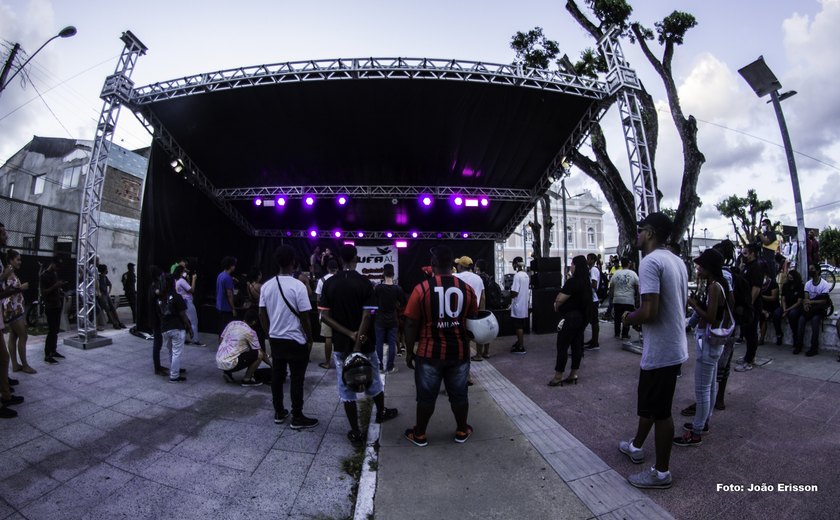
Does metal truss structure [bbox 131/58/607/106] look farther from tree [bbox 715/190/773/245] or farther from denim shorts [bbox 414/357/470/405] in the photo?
tree [bbox 715/190/773/245]

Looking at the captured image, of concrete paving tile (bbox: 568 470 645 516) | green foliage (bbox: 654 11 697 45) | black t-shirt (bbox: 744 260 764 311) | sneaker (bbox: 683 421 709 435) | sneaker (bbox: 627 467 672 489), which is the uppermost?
green foliage (bbox: 654 11 697 45)

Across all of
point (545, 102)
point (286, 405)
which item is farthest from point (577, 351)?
point (545, 102)

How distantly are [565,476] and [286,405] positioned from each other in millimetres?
3338

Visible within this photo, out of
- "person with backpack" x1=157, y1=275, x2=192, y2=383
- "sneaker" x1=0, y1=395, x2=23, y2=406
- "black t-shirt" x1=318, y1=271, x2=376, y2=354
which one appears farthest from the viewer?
"person with backpack" x1=157, y1=275, x2=192, y2=383

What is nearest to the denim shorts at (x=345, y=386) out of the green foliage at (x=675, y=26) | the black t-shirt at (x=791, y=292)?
the black t-shirt at (x=791, y=292)

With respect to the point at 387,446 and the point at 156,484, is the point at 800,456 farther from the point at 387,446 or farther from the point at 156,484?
the point at 156,484

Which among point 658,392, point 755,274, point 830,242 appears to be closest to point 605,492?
point 658,392

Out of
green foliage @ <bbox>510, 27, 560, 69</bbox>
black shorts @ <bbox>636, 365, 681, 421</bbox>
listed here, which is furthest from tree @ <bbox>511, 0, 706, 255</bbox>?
black shorts @ <bbox>636, 365, 681, 421</bbox>

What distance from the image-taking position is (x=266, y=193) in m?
11.9

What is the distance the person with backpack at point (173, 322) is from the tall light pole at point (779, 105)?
1161cm

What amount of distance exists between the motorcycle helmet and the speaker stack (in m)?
6.63

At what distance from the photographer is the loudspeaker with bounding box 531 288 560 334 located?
9125mm

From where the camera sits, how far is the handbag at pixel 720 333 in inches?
129

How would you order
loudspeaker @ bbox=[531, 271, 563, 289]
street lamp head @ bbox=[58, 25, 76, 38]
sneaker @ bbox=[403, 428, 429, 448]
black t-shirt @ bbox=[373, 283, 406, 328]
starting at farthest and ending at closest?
loudspeaker @ bbox=[531, 271, 563, 289] < street lamp head @ bbox=[58, 25, 76, 38] < black t-shirt @ bbox=[373, 283, 406, 328] < sneaker @ bbox=[403, 428, 429, 448]
